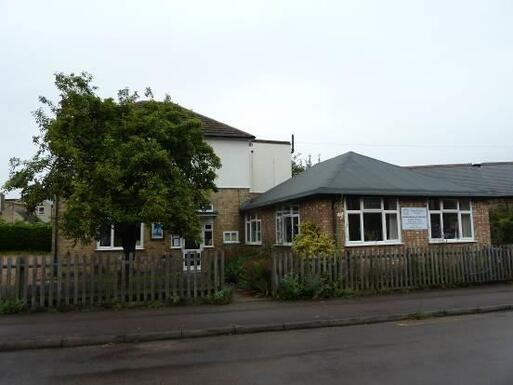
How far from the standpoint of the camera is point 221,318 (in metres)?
10.5

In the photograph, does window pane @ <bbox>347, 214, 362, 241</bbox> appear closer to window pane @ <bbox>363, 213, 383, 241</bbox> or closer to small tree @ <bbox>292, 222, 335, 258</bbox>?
window pane @ <bbox>363, 213, 383, 241</bbox>

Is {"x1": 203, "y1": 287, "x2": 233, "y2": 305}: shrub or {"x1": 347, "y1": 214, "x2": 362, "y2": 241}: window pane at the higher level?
{"x1": 347, "y1": 214, "x2": 362, "y2": 241}: window pane

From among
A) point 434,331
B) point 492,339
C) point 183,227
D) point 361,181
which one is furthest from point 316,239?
point 492,339

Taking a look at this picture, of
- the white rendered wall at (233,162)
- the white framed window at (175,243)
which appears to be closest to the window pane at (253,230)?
the white rendered wall at (233,162)

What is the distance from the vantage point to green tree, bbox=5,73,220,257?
497 inches

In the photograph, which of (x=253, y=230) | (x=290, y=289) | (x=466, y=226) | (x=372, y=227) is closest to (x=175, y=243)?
(x=253, y=230)

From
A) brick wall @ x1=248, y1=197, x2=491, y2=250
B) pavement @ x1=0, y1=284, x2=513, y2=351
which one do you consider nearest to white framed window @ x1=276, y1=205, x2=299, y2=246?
brick wall @ x1=248, y1=197, x2=491, y2=250

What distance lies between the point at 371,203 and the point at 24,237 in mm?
26750

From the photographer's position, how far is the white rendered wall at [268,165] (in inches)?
1088

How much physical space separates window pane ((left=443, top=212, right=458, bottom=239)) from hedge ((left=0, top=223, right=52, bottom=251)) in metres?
26.7

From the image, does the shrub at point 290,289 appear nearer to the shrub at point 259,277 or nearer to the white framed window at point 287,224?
the shrub at point 259,277

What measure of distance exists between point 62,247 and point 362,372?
721 inches

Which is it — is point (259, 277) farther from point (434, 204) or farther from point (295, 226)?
point (434, 204)

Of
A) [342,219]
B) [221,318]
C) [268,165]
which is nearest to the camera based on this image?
[221,318]
